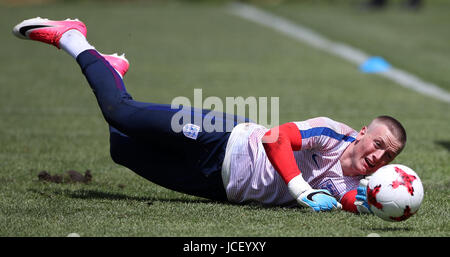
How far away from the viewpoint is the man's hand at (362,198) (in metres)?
5.94

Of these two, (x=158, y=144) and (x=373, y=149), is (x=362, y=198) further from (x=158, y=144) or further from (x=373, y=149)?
(x=158, y=144)

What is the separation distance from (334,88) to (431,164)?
732 centimetres

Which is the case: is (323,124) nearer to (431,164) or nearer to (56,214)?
(56,214)

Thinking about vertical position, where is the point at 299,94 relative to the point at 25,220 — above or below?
below

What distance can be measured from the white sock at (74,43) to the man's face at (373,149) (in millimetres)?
2662

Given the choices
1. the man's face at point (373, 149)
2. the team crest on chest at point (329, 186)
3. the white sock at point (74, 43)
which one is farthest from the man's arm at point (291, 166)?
the white sock at point (74, 43)

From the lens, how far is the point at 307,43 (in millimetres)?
23031

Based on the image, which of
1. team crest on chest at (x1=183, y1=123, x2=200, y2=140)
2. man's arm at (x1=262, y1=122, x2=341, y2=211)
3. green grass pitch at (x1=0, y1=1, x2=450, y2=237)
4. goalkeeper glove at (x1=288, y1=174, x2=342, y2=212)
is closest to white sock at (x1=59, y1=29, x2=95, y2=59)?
green grass pitch at (x1=0, y1=1, x2=450, y2=237)

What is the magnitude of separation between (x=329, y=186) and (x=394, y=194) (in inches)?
30.6

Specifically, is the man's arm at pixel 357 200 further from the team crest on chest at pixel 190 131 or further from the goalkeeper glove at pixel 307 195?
the team crest on chest at pixel 190 131

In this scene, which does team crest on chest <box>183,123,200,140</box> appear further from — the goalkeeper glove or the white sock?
the white sock

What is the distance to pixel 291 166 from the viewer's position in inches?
233

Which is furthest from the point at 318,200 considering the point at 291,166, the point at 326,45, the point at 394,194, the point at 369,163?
the point at 326,45
